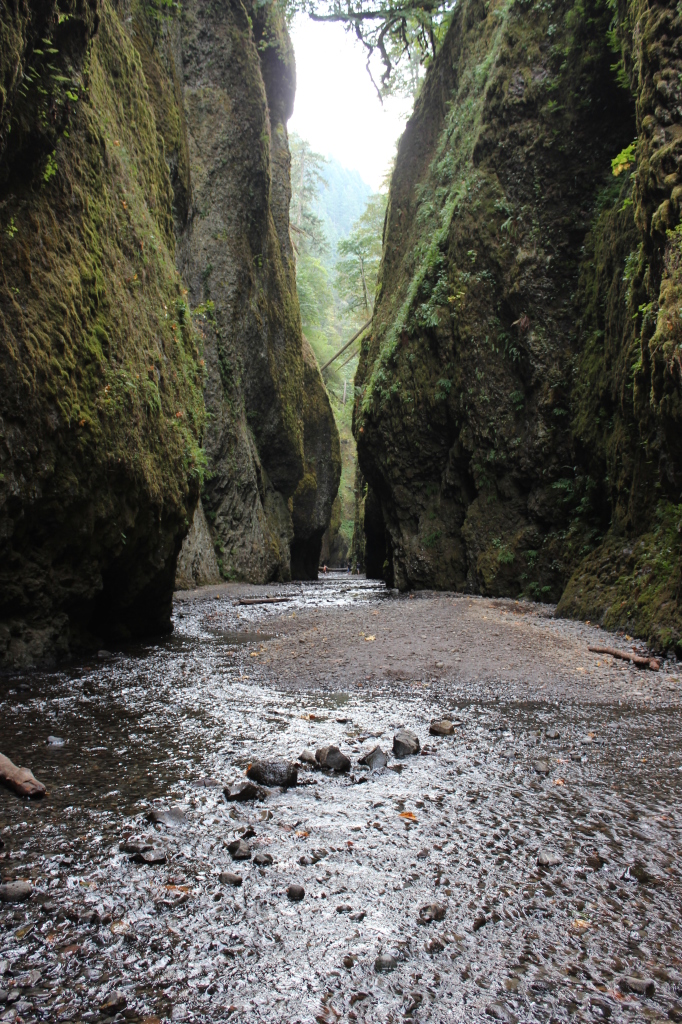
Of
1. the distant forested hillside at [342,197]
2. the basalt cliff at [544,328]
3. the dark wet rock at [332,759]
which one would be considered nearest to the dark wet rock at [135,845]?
the dark wet rock at [332,759]

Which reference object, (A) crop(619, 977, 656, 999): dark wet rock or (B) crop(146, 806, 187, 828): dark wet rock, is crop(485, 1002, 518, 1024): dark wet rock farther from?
(B) crop(146, 806, 187, 828): dark wet rock

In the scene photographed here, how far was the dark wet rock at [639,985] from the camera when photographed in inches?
58.6

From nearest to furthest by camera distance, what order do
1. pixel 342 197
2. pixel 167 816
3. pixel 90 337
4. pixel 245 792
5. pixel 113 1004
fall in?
pixel 113 1004 < pixel 167 816 < pixel 245 792 < pixel 90 337 < pixel 342 197

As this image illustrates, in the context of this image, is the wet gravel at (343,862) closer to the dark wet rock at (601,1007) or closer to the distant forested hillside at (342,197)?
the dark wet rock at (601,1007)

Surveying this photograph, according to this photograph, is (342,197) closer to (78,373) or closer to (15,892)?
(78,373)

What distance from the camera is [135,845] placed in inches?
83.3

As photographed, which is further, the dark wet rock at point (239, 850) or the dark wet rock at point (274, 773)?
the dark wet rock at point (274, 773)

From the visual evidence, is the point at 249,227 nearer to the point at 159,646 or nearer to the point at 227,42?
the point at 227,42

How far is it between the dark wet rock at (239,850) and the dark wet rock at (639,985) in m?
1.26

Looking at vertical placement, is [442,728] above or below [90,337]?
below

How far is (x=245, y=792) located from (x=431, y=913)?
1031 millimetres

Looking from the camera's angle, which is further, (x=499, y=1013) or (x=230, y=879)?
(x=230, y=879)

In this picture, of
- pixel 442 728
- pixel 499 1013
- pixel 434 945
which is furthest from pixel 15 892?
pixel 442 728

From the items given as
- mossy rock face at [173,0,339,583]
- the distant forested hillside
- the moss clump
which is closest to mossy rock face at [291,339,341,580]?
mossy rock face at [173,0,339,583]
